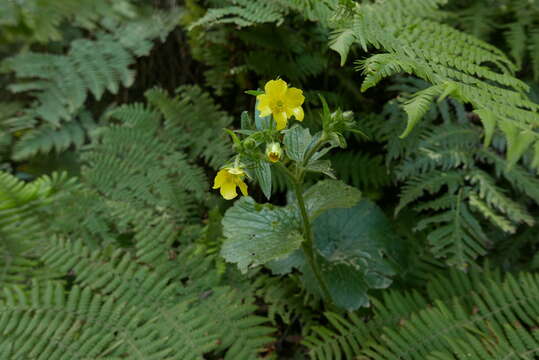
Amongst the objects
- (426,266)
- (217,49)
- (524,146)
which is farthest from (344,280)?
(217,49)

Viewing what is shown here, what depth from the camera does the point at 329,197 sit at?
143 cm

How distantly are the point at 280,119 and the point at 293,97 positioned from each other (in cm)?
10

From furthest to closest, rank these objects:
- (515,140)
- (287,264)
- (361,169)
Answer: (361,169) < (287,264) < (515,140)

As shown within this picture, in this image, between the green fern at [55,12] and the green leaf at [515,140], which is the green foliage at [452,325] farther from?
the green fern at [55,12]

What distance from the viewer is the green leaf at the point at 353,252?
1578mm

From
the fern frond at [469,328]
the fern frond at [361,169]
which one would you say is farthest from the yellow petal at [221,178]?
the fern frond at [361,169]

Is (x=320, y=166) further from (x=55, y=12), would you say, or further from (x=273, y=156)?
(x=55, y=12)

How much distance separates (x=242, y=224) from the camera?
148 centimetres

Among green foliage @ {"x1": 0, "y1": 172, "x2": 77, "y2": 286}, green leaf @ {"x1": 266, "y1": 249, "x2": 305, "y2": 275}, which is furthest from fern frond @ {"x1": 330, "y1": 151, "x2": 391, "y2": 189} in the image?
green foliage @ {"x1": 0, "y1": 172, "x2": 77, "y2": 286}

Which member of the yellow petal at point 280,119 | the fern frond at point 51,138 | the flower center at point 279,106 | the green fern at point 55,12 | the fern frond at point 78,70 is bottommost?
the fern frond at point 51,138

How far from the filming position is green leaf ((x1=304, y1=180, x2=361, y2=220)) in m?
1.38

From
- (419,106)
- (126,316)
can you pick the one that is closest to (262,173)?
(419,106)

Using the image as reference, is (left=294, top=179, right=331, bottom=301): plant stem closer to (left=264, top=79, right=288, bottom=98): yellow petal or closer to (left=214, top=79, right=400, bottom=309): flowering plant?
(left=214, top=79, right=400, bottom=309): flowering plant

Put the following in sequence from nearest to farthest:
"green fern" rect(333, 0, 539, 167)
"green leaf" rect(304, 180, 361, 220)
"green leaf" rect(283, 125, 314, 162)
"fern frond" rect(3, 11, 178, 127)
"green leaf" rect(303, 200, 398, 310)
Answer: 1. "green fern" rect(333, 0, 539, 167)
2. "green leaf" rect(283, 125, 314, 162)
3. "green leaf" rect(304, 180, 361, 220)
4. "green leaf" rect(303, 200, 398, 310)
5. "fern frond" rect(3, 11, 178, 127)
